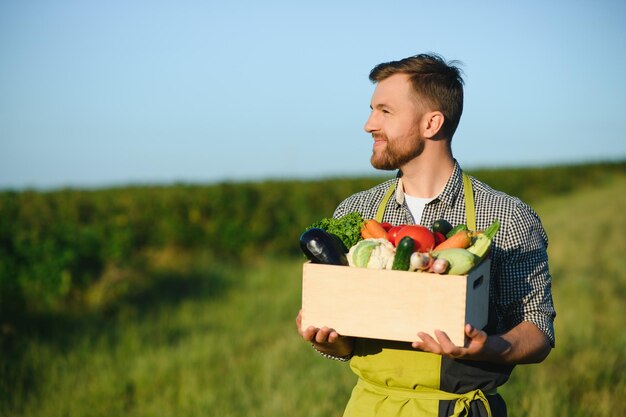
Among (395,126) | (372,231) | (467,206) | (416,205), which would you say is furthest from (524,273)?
(395,126)

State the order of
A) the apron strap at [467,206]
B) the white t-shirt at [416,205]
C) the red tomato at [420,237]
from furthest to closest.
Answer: the white t-shirt at [416,205]
the apron strap at [467,206]
the red tomato at [420,237]

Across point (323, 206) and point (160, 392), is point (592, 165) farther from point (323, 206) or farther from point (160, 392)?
point (160, 392)

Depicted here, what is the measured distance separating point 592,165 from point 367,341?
192ft

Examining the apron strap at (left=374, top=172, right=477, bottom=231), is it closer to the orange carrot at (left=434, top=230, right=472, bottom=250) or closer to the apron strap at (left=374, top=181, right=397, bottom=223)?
the apron strap at (left=374, top=181, right=397, bottom=223)

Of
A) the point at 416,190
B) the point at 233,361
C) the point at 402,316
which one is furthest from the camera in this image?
the point at 233,361

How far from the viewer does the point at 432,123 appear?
3.07 meters

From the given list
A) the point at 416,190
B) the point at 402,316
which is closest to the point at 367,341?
the point at 402,316

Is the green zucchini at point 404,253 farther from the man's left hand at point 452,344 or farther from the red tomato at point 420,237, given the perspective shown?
the man's left hand at point 452,344

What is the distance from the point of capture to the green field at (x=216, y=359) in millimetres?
6059

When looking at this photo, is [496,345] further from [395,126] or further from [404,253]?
[395,126]

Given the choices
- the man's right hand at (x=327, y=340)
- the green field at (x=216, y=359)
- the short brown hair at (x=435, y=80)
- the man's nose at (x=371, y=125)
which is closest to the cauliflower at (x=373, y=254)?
the man's right hand at (x=327, y=340)

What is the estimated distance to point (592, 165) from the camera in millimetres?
56625

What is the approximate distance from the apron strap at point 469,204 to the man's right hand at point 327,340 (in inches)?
28.3

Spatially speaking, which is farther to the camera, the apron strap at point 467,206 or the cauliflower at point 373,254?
the apron strap at point 467,206
